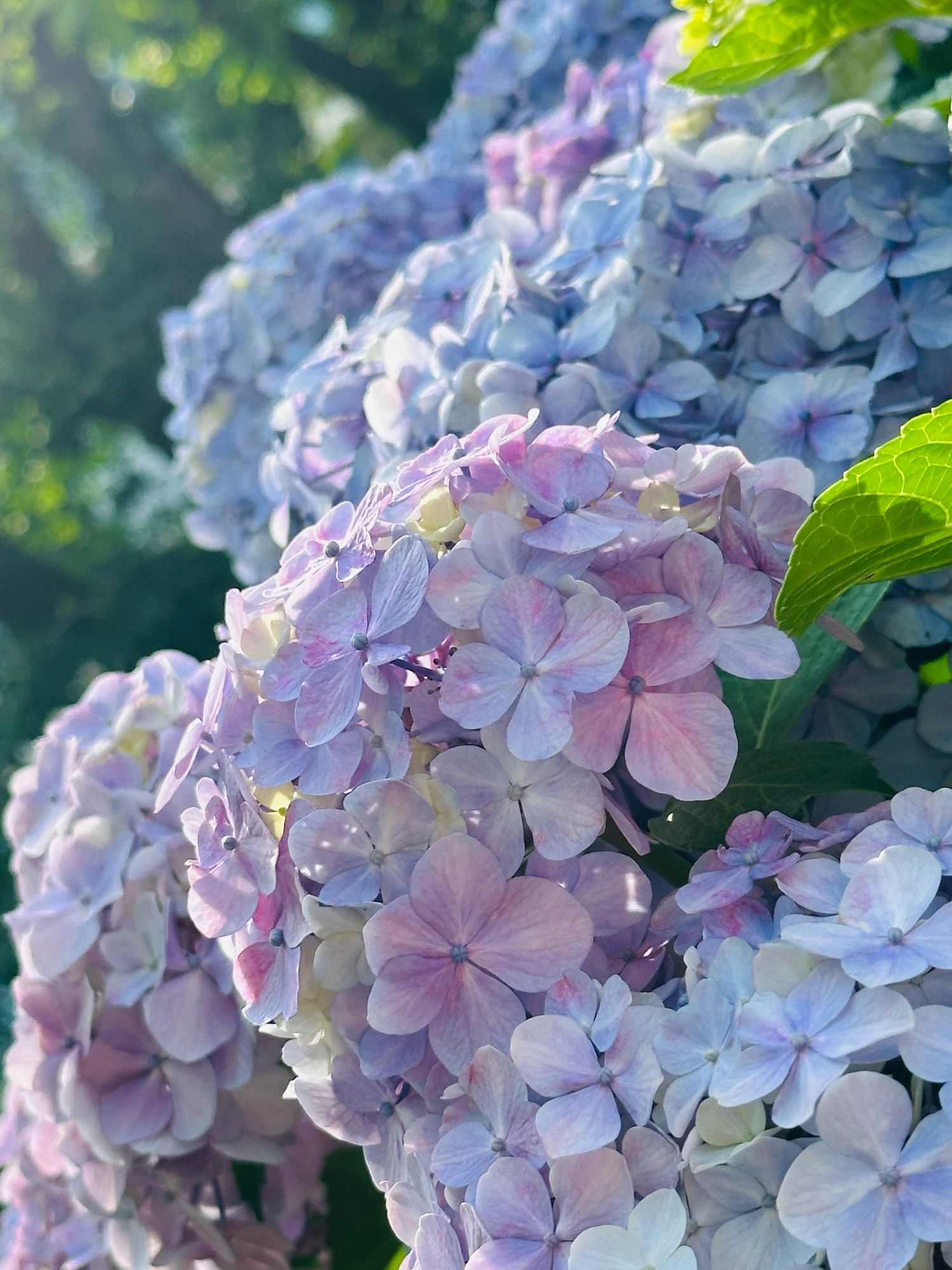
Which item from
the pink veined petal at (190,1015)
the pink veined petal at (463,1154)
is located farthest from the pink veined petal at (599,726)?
the pink veined petal at (190,1015)

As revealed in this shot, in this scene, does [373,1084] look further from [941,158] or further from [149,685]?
[941,158]

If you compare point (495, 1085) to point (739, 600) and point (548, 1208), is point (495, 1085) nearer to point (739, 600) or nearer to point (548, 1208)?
point (548, 1208)

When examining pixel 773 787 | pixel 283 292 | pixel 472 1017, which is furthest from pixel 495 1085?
pixel 283 292

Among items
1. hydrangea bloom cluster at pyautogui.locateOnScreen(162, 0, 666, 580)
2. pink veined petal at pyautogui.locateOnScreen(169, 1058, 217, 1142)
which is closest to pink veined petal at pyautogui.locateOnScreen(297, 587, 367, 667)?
pink veined petal at pyautogui.locateOnScreen(169, 1058, 217, 1142)

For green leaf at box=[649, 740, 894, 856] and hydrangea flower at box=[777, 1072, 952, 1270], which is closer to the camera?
hydrangea flower at box=[777, 1072, 952, 1270]

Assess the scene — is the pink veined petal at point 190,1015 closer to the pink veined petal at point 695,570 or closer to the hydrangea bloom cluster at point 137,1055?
the hydrangea bloom cluster at point 137,1055

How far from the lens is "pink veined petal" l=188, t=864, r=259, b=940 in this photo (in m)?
0.40

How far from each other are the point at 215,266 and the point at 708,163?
1976 mm

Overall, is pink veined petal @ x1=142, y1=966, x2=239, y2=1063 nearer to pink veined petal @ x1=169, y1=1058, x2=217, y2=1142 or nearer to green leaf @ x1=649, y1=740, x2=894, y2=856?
pink veined petal @ x1=169, y1=1058, x2=217, y2=1142

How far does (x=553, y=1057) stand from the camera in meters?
0.35

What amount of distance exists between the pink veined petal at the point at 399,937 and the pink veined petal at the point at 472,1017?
0.01 metres

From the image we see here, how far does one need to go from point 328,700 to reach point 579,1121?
130 millimetres

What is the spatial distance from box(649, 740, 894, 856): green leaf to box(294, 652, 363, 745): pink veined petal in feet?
0.32

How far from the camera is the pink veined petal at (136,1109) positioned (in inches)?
20.2
